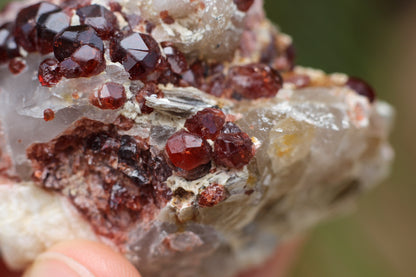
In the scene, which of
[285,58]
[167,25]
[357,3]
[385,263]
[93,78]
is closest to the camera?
[93,78]

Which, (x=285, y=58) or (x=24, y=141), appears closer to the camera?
(x=24, y=141)

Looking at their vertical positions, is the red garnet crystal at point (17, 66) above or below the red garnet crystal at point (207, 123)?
below

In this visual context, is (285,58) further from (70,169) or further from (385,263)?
(385,263)

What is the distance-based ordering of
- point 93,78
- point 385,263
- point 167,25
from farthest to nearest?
1. point 385,263
2. point 167,25
3. point 93,78

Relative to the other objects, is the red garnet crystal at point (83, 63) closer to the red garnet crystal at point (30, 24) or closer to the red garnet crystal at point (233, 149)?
the red garnet crystal at point (30, 24)

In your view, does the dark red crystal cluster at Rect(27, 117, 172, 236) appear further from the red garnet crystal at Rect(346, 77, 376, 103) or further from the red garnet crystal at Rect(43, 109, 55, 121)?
the red garnet crystal at Rect(346, 77, 376, 103)

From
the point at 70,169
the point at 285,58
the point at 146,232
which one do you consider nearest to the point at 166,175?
the point at 146,232

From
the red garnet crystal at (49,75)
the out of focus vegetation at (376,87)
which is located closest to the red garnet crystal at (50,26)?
the red garnet crystal at (49,75)

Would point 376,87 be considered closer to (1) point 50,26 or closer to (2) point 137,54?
(2) point 137,54
